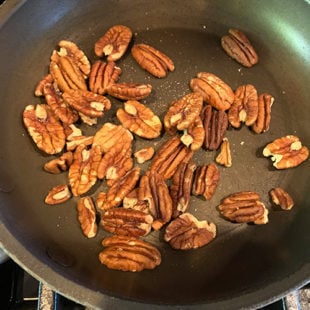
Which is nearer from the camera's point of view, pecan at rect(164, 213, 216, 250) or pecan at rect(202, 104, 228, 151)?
pecan at rect(164, 213, 216, 250)

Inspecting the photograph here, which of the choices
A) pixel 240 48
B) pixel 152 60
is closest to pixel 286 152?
pixel 240 48

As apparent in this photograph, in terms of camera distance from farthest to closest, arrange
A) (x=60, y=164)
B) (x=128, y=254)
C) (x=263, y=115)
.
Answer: (x=263, y=115) < (x=60, y=164) < (x=128, y=254)

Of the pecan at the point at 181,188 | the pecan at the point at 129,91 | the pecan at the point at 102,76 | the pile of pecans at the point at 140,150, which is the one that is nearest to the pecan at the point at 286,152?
the pile of pecans at the point at 140,150

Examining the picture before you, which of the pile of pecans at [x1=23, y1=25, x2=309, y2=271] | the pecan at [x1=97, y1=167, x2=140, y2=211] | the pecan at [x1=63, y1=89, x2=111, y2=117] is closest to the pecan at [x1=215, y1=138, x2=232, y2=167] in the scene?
the pile of pecans at [x1=23, y1=25, x2=309, y2=271]

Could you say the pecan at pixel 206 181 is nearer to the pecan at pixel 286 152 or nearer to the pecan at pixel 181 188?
the pecan at pixel 181 188

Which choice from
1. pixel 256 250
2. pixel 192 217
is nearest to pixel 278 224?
pixel 256 250

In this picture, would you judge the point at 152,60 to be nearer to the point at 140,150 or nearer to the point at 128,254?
the point at 140,150

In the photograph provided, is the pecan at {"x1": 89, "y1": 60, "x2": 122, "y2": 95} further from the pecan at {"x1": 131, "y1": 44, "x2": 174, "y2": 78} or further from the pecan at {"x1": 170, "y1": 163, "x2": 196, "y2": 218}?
the pecan at {"x1": 170, "y1": 163, "x2": 196, "y2": 218}
